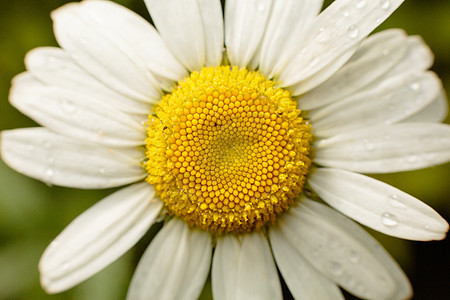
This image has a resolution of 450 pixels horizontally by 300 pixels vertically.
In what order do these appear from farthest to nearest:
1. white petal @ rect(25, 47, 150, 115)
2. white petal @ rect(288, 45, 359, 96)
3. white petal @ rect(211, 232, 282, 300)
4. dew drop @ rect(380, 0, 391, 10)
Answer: white petal @ rect(211, 232, 282, 300), white petal @ rect(25, 47, 150, 115), white petal @ rect(288, 45, 359, 96), dew drop @ rect(380, 0, 391, 10)

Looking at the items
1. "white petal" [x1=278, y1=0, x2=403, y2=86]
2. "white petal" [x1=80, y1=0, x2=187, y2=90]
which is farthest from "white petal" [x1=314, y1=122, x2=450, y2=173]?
"white petal" [x1=80, y1=0, x2=187, y2=90]

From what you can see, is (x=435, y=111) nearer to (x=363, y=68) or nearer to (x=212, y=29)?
(x=363, y=68)

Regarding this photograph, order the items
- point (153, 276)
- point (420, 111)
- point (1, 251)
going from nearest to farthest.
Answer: point (420, 111), point (153, 276), point (1, 251)

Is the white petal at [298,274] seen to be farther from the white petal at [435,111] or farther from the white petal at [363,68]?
the white petal at [435,111]

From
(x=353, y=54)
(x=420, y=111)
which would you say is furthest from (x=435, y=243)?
(x=353, y=54)

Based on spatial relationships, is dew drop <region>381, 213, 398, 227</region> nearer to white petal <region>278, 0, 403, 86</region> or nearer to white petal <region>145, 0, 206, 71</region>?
white petal <region>278, 0, 403, 86</region>

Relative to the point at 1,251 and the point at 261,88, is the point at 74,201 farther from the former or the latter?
the point at 261,88
